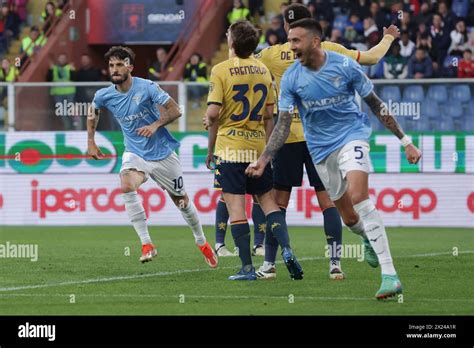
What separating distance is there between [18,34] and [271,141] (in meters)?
20.0

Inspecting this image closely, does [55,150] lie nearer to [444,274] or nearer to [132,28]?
[132,28]

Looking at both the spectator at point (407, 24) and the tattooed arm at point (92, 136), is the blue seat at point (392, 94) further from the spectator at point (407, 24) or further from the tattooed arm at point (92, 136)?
the tattooed arm at point (92, 136)

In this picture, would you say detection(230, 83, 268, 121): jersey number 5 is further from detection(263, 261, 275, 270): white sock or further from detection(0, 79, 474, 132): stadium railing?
detection(0, 79, 474, 132): stadium railing

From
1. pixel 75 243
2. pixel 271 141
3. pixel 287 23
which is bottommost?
pixel 75 243

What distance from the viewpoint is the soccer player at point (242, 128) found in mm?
11867

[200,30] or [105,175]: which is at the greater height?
[200,30]

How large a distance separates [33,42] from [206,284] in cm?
1781

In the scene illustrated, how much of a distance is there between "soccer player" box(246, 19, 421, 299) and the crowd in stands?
1231 centimetres

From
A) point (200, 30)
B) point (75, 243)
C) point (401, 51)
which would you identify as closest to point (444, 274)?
point (75, 243)

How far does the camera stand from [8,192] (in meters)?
22.1

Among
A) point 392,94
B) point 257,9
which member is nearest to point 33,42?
point 257,9

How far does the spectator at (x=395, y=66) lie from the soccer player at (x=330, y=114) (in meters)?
12.5

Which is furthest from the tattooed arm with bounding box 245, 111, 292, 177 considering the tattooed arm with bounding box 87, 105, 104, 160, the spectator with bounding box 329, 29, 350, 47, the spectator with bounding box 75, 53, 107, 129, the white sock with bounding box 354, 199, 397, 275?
the spectator with bounding box 329, 29, 350, 47

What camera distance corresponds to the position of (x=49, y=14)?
95.3 ft
